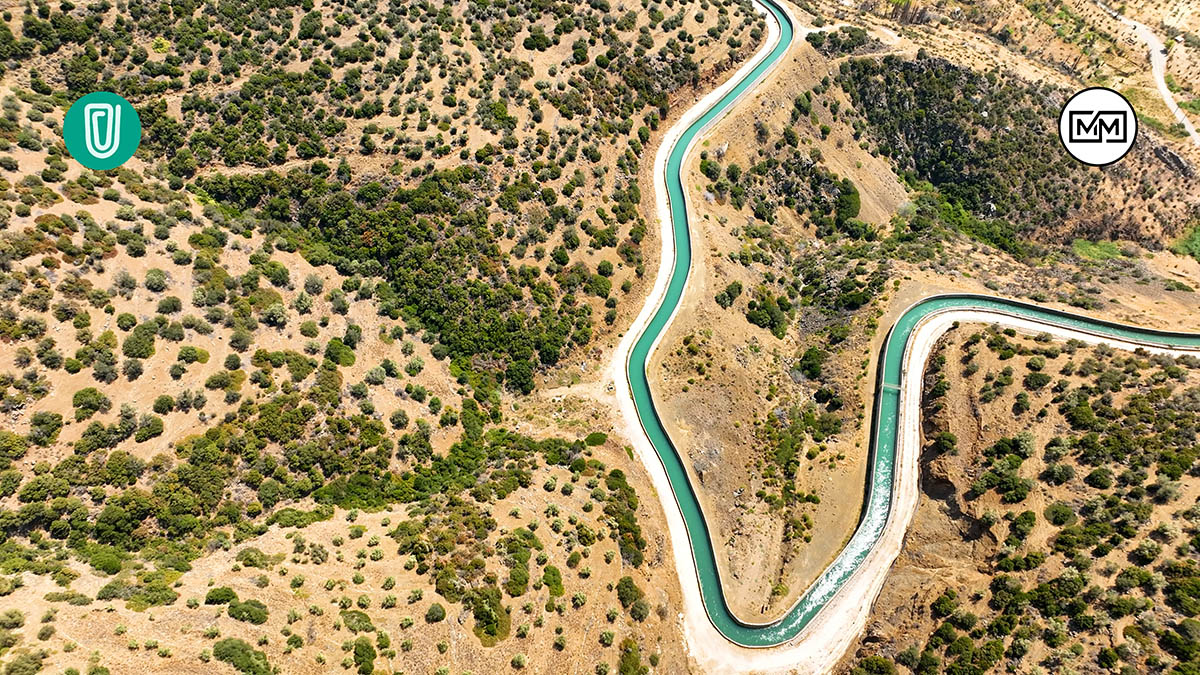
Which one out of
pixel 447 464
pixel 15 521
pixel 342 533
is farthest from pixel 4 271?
pixel 447 464

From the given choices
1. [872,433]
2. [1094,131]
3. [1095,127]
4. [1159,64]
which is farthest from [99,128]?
[1159,64]

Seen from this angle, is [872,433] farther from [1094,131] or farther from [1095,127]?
[1095,127]

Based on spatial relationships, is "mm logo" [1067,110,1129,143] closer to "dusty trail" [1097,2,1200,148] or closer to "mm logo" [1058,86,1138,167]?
"mm logo" [1058,86,1138,167]

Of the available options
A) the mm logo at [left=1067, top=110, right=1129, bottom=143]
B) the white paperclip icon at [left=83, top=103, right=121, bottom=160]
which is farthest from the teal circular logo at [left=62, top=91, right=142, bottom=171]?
the mm logo at [left=1067, top=110, right=1129, bottom=143]

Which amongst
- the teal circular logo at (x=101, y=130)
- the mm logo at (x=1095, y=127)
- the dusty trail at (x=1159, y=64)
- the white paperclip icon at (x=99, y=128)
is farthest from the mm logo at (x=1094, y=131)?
the white paperclip icon at (x=99, y=128)

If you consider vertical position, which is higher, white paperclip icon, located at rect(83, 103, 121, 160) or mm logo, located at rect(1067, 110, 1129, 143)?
mm logo, located at rect(1067, 110, 1129, 143)

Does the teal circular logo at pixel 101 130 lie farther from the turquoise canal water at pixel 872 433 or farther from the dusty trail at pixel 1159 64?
the dusty trail at pixel 1159 64
